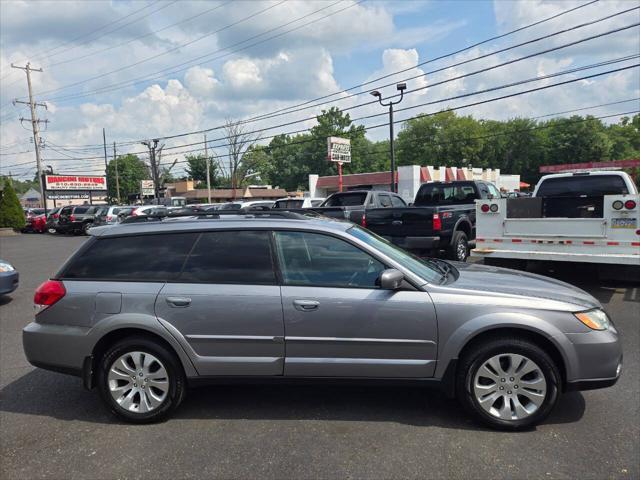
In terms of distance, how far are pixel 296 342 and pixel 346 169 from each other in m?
80.0

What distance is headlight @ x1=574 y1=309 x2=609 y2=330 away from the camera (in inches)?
134

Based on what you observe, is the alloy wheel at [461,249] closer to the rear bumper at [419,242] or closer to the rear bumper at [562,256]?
the rear bumper at [419,242]

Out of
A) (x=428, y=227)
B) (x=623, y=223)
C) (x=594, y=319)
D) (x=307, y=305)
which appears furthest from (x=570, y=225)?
(x=307, y=305)

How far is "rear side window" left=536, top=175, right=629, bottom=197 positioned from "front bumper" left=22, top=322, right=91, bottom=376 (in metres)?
8.51

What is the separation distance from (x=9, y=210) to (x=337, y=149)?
20.6m

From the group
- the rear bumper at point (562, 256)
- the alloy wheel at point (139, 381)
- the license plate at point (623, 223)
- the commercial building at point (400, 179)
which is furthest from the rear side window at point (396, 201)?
the commercial building at point (400, 179)

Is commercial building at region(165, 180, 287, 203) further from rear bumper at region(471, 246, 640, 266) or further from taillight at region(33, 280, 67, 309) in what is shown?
taillight at region(33, 280, 67, 309)

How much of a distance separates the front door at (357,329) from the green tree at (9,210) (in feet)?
103

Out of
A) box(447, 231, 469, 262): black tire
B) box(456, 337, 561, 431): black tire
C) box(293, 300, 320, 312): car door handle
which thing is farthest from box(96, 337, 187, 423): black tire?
box(447, 231, 469, 262): black tire

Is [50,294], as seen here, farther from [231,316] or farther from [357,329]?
[357,329]

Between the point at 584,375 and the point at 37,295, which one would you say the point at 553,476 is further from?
the point at 37,295

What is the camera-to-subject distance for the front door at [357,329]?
136 inches

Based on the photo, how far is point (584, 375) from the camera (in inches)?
132

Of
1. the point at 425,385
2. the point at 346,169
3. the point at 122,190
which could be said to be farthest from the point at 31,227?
the point at 122,190
